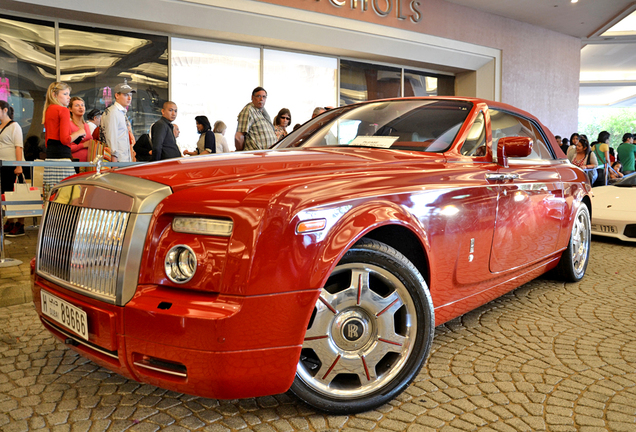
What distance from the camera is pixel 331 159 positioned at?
2426 mm

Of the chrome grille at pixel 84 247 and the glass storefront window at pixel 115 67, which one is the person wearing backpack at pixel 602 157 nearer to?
the glass storefront window at pixel 115 67

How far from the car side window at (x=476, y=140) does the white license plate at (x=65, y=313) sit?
215 centimetres

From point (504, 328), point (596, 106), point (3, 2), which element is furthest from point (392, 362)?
point (596, 106)

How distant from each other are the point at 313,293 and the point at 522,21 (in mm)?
16453

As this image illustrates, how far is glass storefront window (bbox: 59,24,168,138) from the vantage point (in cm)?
920

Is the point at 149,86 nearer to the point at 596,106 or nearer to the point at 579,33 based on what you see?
the point at 579,33

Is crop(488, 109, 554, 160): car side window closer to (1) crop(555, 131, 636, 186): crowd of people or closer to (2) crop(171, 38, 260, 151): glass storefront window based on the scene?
(1) crop(555, 131, 636, 186): crowd of people

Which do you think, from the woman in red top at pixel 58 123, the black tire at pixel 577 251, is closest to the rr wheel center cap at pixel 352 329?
the black tire at pixel 577 251

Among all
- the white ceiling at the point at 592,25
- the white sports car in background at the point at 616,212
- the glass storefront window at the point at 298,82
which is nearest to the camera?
the white sports car in background at the point at 616,212

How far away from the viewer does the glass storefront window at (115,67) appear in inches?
362

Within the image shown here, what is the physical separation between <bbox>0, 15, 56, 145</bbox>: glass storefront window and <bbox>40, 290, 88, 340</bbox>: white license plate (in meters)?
8.20

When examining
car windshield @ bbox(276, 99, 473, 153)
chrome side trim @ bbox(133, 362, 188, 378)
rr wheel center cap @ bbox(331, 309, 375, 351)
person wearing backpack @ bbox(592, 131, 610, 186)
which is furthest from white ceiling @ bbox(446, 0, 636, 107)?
chrome side trim @ bbox(133, 362, 188, 378)

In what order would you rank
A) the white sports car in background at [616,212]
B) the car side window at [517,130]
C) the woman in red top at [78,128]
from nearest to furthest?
the car side window at [517,130]
the woman in red top at [78,128]
the white sports car in background at [616,212]

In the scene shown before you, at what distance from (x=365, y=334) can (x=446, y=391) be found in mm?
545
